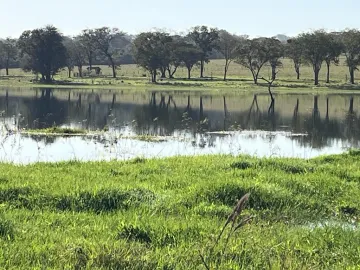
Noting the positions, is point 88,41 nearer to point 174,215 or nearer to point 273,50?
point 273,50

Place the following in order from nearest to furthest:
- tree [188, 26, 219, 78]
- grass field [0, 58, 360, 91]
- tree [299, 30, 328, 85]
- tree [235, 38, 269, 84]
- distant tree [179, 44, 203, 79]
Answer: grass field [0, 58, 360, 91] < tree [299, 30, 328, 85] < tree [235, 38, 269, 84] < distant tree [179, 44, 203, 79] < tree [188, 26, 219, 78]

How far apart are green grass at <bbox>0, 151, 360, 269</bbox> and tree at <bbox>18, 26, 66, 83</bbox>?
3486 inches

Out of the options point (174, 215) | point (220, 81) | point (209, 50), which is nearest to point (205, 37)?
point (209, 50)

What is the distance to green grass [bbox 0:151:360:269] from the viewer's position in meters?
5.57

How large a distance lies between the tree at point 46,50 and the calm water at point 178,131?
51.2 meters

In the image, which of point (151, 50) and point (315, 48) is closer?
point (315, 48)

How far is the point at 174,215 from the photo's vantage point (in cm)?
776

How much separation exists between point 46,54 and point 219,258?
9638cm

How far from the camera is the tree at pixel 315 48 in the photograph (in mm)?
90062

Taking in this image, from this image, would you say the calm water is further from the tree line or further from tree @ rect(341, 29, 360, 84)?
tree @ rect(341, 29, 360, 84)

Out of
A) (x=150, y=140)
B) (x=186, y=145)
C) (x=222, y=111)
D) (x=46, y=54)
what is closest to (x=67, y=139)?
(x=150, y=140)

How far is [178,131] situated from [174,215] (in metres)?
22.6

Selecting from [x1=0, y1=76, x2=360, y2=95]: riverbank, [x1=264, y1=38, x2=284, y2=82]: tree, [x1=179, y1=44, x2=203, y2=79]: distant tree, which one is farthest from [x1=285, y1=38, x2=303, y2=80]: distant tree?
[x1=179, y1=44, x2=203, y2=79]: distant tree

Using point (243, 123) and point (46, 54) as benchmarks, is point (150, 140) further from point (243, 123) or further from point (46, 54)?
point (46, 54)
